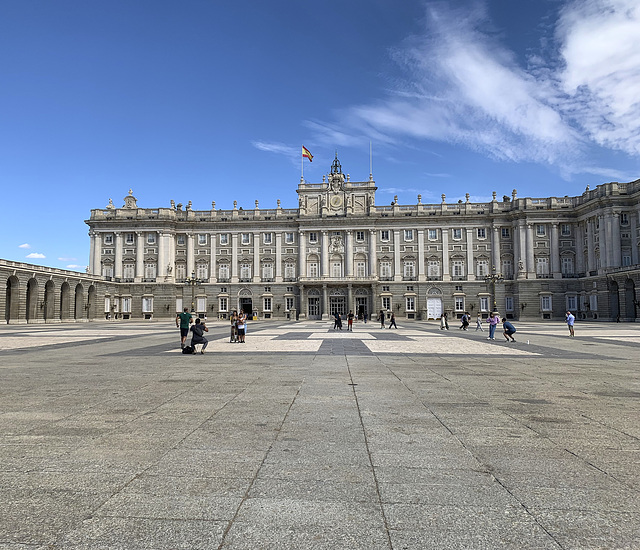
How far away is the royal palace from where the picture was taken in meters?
61.9

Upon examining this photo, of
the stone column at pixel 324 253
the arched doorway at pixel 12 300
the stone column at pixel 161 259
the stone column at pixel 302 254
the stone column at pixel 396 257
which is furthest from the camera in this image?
the stone column at pixel 161 259

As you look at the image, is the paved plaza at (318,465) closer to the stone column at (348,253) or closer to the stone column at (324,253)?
the stone column at (348,253)

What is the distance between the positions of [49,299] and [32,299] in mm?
2943

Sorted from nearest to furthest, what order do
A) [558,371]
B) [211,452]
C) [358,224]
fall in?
1. [211,452]
2. [558,371]
3. [358,224]

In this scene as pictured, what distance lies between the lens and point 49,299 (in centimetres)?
5206

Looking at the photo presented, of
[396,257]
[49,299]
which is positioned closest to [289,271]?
[396,257]

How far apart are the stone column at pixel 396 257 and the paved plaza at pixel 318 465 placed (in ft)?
185

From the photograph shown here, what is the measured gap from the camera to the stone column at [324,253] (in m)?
66.6

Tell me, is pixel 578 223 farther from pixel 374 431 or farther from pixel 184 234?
pixel 374 431

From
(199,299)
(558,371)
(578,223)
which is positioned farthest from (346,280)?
(558,371)

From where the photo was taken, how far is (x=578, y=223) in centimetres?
6144

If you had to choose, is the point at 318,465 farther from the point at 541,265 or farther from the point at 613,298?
the point at 541,265

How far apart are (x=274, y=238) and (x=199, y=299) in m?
14.4

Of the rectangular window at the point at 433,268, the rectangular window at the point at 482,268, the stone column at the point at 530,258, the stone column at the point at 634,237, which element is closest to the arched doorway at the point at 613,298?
the stone column at the point at 634,237
